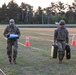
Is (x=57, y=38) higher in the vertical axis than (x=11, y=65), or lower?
higher

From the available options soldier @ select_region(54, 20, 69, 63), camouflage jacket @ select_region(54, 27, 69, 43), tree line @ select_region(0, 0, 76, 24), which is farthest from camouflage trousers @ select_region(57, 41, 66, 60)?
tree line @ select_region(0, 0, 76, 24)

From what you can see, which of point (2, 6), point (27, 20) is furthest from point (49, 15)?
point (2, 6)

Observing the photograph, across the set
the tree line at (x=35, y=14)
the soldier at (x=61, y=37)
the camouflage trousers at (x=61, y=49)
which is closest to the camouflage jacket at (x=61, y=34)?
the soldier at (x=61, y=37)

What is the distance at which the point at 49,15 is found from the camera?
460 ft

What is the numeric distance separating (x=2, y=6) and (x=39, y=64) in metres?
124

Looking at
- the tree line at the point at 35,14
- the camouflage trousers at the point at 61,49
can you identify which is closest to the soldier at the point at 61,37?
the camouflage trousers at the point at 61,49

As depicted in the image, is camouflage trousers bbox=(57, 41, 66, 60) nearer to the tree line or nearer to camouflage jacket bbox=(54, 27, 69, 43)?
camouflage jacket bbox=(54, 27, 69, 43)

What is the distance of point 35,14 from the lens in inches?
5433

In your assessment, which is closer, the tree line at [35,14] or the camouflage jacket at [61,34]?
the camouflage jacket at [61,34]

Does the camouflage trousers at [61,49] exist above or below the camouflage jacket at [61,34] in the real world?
below

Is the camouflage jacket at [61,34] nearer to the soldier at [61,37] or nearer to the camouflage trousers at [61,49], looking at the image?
the soldier at [61,37]

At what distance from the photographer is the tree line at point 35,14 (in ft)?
422

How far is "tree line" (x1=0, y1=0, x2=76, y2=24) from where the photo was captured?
12875cm

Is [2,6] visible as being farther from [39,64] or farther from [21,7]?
[39,64]
